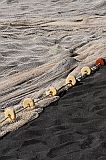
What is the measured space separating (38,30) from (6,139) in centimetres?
325

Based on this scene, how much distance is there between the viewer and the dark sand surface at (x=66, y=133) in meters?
3.70

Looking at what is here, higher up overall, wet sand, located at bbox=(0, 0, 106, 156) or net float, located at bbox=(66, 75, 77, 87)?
wet sand, located at bbox=(0, 0, 106, 156)

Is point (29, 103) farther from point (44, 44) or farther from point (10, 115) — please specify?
point (44, 44)

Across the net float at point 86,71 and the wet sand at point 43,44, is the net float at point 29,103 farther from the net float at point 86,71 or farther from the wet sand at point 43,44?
the net float at point 86,71

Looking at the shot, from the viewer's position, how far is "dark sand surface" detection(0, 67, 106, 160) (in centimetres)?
370

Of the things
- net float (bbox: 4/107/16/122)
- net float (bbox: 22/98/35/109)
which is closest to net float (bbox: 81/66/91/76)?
net float (bbox: 22/98/35/109)

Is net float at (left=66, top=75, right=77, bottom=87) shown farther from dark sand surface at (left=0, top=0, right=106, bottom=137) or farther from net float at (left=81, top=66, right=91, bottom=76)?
net float at (left=81, top=66, right=91, bottom=76)

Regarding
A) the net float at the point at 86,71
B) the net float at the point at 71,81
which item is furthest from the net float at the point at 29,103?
the net float at the point at 86,71

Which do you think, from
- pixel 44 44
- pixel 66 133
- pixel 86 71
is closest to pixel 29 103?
pixel 66 133

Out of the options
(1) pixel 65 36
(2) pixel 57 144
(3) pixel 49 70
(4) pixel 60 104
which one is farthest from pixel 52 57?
(2) pixel 57 144

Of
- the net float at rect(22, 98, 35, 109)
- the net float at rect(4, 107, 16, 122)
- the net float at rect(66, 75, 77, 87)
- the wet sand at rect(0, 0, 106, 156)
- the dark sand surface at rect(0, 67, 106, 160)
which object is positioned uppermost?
the wet sand at rect(0, 0, 106, 156)

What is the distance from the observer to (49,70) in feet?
17.7

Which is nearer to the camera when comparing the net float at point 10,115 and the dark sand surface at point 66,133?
the dark sand surface at point 66,133

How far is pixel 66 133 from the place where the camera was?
4008 millimetres
